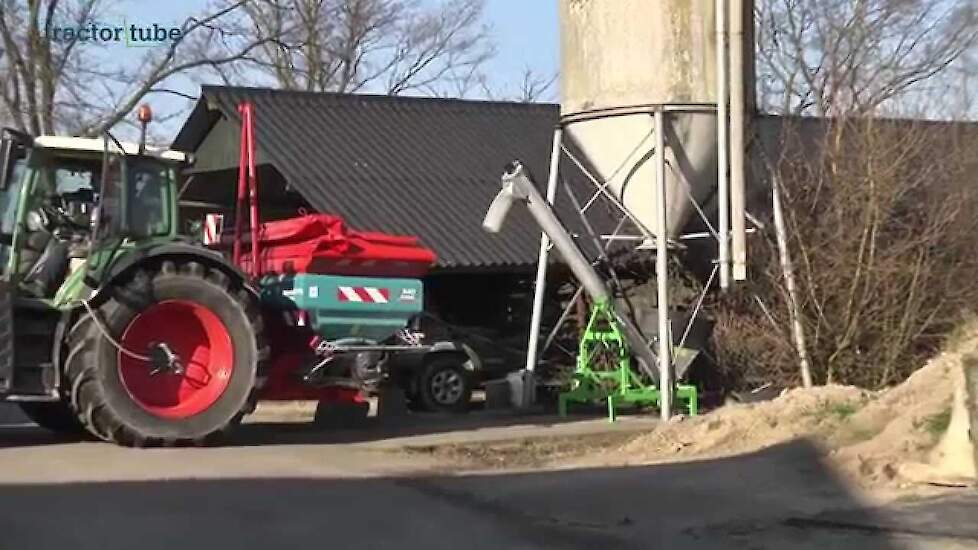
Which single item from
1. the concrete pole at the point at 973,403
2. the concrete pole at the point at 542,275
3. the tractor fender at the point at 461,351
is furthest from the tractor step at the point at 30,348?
the concrete pole at the point at 973,403

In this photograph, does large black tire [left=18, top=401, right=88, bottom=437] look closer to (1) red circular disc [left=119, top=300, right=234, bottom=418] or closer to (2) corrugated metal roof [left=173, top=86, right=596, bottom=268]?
(1) red circular disc [left=119, top=300, right=234, bottom=418]

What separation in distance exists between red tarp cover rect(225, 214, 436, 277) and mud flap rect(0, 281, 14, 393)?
2.71 metres

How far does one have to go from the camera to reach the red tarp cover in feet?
44.8

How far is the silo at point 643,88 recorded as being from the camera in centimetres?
1602

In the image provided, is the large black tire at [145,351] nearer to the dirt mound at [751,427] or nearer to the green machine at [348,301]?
the green machine at [348,301]

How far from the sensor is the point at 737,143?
15.7m

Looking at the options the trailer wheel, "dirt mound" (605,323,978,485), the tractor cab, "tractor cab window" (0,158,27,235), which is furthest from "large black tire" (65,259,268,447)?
the trailer wheel

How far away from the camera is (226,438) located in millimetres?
13523

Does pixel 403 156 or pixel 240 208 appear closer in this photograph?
pixel 240 208

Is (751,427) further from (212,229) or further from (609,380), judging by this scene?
(212,229)

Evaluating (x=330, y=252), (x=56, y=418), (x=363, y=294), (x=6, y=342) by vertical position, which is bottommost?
(x=56, y=418)

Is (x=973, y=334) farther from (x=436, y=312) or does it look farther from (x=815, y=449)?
(x=436, y=312)

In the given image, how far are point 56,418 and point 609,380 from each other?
6416mm

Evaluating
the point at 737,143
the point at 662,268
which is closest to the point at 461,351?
the point at 662,268
